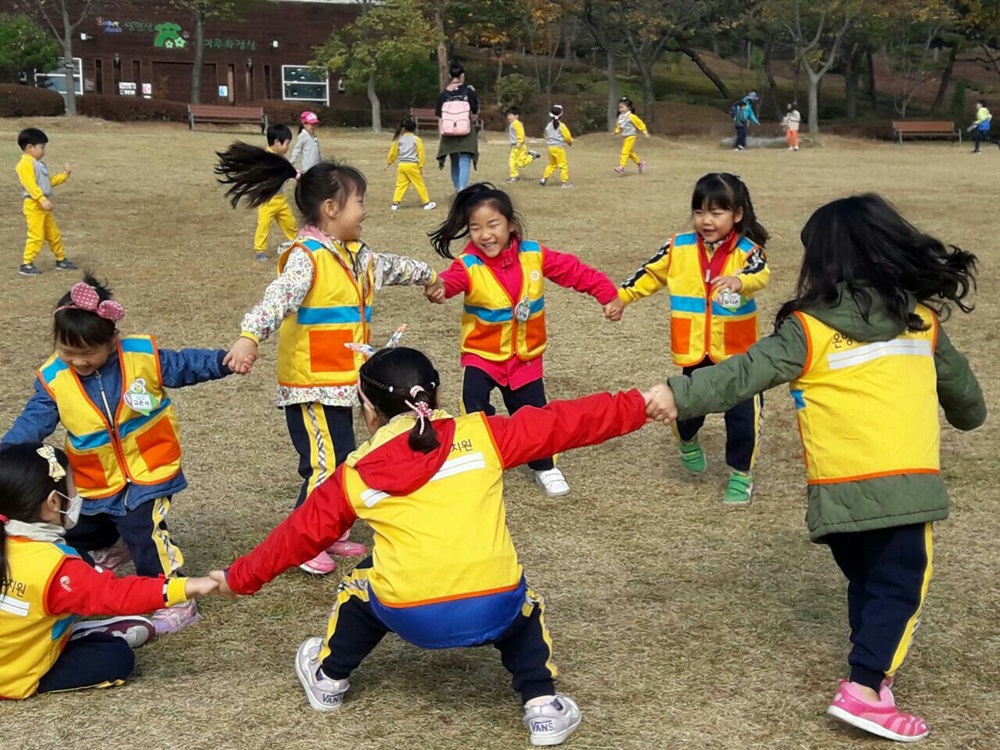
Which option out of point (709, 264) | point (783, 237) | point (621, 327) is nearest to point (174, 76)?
point (783, 237)

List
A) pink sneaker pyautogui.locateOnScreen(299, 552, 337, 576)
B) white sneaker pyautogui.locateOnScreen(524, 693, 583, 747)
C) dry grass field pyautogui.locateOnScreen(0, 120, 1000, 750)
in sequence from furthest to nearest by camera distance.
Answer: pink sneaker pyautogui.locateOnScreen(299, 552, 337, 576), dry grass field pyautogui.locateOnScreen(0, 120, 1000, 750), white sneaker pyautogui.locateOnScreen(524, 693, 583, 747)

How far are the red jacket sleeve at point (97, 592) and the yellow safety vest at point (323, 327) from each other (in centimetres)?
133

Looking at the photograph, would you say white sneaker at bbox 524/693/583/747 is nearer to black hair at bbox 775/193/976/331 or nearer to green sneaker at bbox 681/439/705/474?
black hair at bbox 775/193/976/331

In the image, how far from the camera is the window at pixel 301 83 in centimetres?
3956

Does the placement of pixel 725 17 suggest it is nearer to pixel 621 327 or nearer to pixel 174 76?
pixel 174 76

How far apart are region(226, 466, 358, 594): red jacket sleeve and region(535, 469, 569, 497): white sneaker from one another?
231cm

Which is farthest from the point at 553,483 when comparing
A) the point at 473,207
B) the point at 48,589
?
the point at 48,589

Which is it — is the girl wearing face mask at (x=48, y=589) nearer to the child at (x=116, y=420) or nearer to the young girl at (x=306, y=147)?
the child at (x=116, y=420)

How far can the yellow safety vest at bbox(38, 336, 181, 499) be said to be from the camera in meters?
3.82

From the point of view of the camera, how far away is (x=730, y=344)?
16.9 ft

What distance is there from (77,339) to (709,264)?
9.40 feet

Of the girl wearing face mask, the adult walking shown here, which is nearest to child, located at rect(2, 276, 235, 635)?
the girl wearing face mask

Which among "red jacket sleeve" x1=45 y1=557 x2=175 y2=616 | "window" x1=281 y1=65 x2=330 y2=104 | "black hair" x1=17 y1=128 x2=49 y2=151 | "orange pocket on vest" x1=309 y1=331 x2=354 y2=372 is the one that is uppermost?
"window" x1=281 y1=65 x2=330 y2=104

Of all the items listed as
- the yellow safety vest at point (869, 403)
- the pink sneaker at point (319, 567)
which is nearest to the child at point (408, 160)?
the pink sneaker at point (319, 567)
